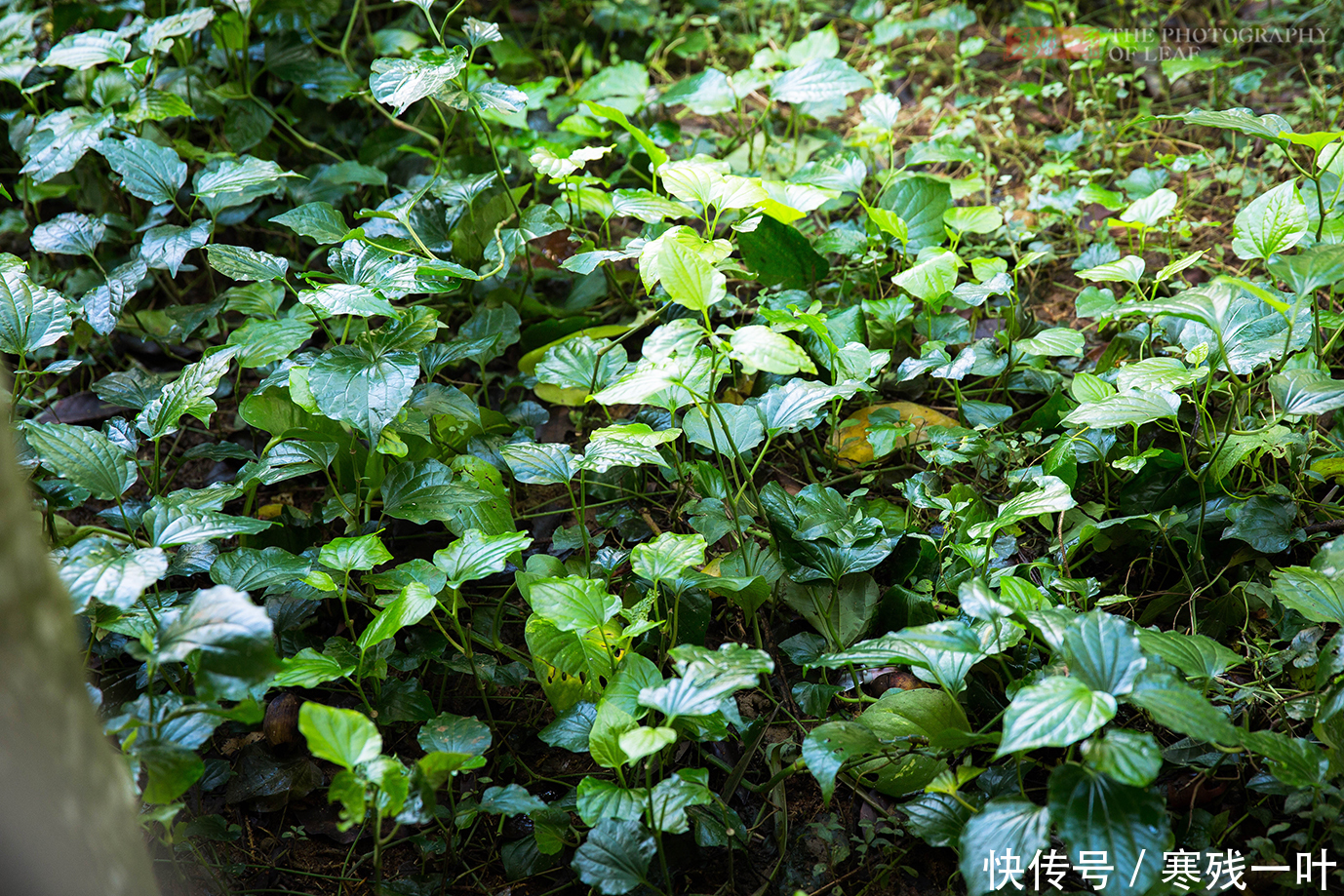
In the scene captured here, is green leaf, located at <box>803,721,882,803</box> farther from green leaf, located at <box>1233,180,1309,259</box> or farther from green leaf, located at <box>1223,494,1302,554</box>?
green leaf, located at <box>1233,180,1309,259</box>

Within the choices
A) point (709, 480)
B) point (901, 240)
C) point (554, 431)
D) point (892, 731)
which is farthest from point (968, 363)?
point (554, 431)

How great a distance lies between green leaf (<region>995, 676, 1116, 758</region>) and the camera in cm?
95

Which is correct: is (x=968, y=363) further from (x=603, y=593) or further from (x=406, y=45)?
(x=406, y=45)

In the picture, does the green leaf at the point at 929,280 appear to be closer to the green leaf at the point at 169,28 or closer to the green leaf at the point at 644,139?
the green leaf at the point at 644,139

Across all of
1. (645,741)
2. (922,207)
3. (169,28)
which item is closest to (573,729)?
(645,741)

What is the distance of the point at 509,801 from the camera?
1.22 meters

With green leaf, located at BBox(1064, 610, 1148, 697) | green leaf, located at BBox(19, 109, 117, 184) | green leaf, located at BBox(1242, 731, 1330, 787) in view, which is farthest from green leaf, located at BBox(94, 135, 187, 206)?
green leaf, located at BBox(1242, 731, 1330, 787)

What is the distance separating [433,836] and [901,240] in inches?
55.6

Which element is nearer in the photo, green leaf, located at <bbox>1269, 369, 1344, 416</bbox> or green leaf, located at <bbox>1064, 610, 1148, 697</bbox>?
green leaf, located at <bbox>1064, 610, 1148, 697</bbox>

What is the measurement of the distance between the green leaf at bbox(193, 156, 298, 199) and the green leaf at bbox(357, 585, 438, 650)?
889mm

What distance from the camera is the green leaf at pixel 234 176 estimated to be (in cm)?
168

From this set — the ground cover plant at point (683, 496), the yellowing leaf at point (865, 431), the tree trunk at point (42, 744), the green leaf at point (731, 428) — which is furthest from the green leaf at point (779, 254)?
the tree trunk at point (42, 744)

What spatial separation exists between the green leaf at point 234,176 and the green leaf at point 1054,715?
1511 millimetres

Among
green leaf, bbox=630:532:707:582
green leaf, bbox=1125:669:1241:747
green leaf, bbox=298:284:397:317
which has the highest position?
green leaf, bbox=298:284:397:317
